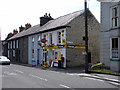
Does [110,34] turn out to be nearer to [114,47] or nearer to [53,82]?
[114,47]

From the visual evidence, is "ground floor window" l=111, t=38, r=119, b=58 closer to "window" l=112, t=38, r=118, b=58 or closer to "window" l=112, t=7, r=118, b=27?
"window" l=112, t=38, r=118, b=58

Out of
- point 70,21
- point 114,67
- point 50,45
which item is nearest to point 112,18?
point 114,67

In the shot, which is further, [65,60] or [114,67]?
[65,60]

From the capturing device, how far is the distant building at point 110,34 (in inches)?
661

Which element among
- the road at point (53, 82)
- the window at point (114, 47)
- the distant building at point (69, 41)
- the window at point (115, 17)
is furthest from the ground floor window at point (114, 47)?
the distant building at point (69, 41)

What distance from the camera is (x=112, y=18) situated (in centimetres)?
1773

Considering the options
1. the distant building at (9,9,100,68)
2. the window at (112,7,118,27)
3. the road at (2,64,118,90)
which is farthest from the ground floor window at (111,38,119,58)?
the distant building at (9,9,100,68)

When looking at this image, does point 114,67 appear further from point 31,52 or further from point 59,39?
point 31,52

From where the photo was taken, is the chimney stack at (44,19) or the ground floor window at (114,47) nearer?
the ground floor window at (114,47)

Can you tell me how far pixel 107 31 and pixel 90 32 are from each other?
812cm

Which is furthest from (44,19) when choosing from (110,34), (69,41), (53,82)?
(53,82)

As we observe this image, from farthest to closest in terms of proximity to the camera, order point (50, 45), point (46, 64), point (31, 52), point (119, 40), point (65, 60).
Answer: point (31, 52) → point (50, 45) → point (46, 64) → point (65, 60) → point (119, 40)

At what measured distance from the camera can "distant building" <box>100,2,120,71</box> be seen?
16.8 metres

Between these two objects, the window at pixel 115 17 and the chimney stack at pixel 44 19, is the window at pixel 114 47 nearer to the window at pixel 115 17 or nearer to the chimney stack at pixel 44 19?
the window at pixel 115 17
